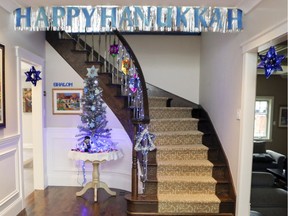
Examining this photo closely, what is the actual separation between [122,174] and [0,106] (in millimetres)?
2248

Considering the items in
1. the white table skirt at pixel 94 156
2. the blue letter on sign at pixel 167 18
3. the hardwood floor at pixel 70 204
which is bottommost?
the hardwood floor at pixel 70 204

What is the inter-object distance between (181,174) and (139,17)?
7.30 ft

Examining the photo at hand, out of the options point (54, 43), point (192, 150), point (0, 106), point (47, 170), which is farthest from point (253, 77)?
point (47, 170)

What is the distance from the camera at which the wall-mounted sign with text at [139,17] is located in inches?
107

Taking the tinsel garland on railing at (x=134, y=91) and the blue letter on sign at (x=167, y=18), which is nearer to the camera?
the blue letter on sign at (x=167, y=18)

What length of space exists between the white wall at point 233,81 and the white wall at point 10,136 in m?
2.83

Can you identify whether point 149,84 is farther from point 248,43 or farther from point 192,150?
point 248,43

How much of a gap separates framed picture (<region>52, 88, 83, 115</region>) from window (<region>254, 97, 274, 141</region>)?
5749 mm

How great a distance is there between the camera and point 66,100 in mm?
4047

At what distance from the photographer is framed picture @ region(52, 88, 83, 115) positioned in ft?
13.2

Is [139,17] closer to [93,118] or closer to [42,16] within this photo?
[42,16]

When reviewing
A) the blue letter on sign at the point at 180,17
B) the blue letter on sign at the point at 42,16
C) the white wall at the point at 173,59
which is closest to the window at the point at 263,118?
the white wall at the point at 173,59

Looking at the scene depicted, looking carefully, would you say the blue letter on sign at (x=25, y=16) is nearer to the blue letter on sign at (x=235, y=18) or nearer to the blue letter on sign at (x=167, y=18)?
the blue letter on sign at (x=167, y=18)

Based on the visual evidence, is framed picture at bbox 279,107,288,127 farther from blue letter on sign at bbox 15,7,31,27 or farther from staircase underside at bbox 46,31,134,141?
blue letter on sign at bbox 15,7,31,27
